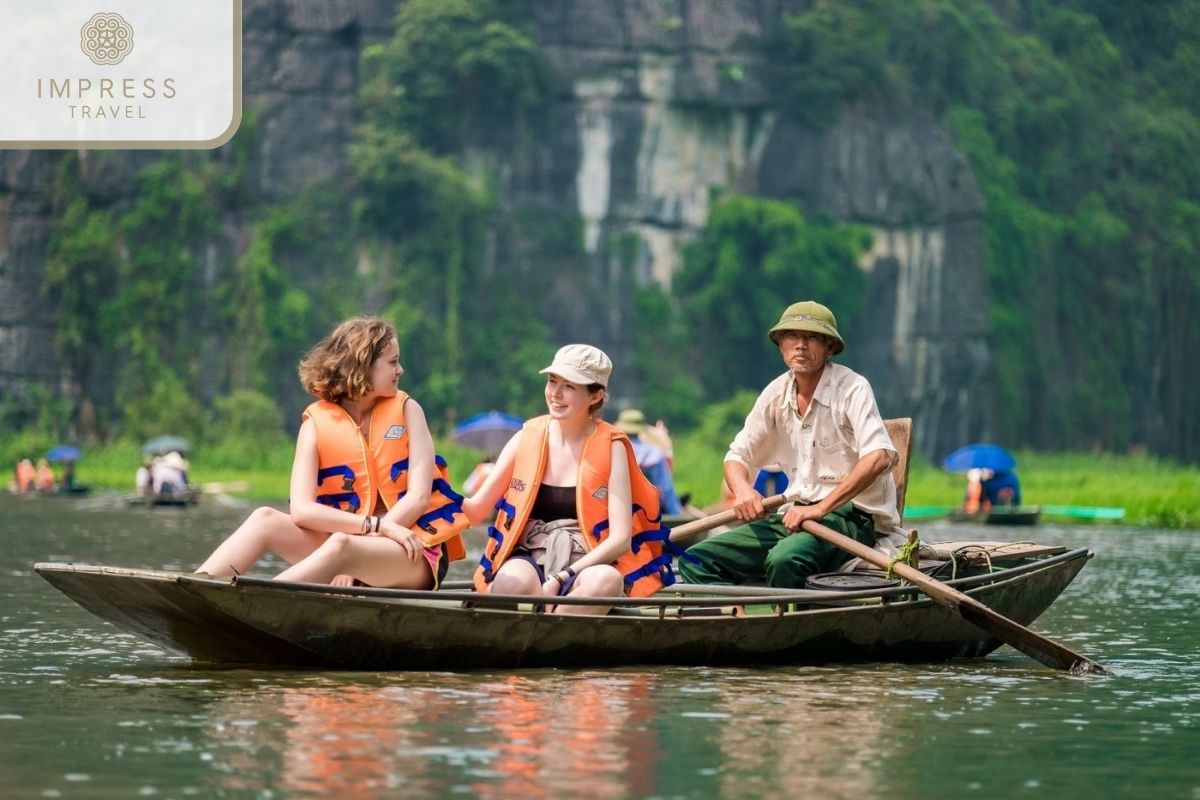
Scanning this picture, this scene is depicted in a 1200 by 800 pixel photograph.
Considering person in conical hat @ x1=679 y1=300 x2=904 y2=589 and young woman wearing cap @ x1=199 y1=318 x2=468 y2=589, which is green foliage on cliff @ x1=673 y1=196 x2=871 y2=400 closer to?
person in conical hat @ x1=679 y1=300 x2=904 y2=589

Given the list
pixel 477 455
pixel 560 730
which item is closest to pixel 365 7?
pixel 477 455

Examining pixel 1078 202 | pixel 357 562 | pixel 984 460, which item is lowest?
pixel 357 562

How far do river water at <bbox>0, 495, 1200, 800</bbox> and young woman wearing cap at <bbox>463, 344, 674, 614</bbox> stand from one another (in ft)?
1.21

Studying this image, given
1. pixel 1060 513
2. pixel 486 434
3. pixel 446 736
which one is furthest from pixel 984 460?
pixel 446 736

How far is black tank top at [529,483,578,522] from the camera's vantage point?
849 centimetres

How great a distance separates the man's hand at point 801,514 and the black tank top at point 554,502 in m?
1.00

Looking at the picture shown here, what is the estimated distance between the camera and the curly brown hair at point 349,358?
8023 millimetres

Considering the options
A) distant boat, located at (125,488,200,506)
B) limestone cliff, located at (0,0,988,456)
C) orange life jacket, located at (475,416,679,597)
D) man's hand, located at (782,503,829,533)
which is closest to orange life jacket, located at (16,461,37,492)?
distant boat, located at (125,488,200,506)

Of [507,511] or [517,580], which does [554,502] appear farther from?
[517,580]

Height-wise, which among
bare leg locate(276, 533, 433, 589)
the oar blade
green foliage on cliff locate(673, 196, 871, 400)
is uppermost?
green foliage on cliff locate(673, 196, 871, 400)

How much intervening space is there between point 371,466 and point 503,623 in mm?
777

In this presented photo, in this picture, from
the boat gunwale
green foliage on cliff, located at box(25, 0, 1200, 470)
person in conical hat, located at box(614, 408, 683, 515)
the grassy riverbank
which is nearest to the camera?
the boat gunwale

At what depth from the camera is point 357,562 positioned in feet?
26.3

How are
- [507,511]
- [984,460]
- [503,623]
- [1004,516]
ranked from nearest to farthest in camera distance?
[503,623] < [507,511] < [1004,516] < [984,460]
